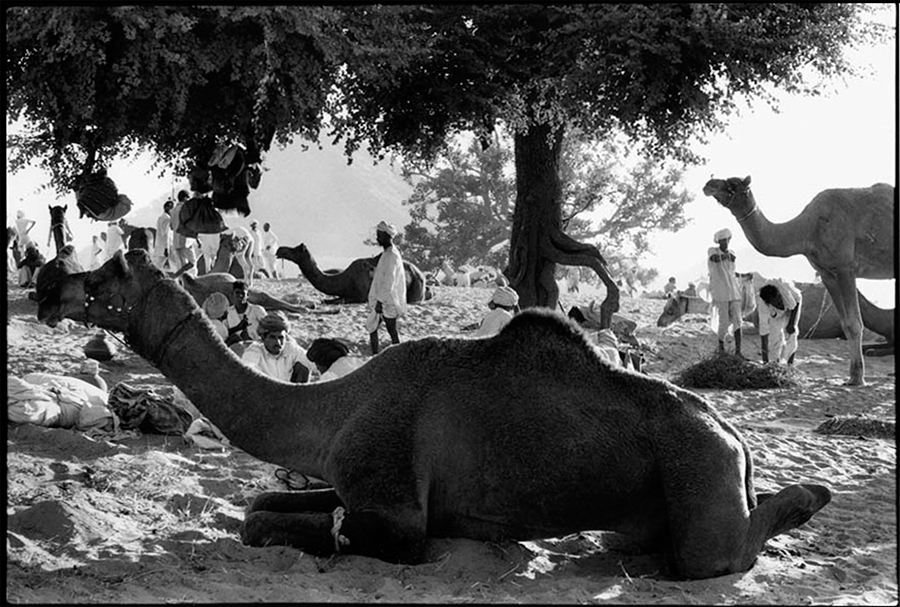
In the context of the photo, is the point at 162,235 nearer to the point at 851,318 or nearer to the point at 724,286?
the point at 724,286

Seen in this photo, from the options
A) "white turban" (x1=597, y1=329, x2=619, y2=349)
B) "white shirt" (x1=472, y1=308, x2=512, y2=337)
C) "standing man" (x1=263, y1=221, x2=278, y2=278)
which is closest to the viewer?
"white turban" (x1=597, y1=329, x2=619, y2=349)

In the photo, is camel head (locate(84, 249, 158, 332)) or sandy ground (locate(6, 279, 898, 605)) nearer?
sandy ground (locate(6, 279, 898, 605))

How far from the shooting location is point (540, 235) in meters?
17.4

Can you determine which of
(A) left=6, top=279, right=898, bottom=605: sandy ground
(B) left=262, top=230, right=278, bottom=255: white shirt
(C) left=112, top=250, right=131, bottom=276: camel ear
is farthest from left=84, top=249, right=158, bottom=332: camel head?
(B) left=262, top=230, right=278, bottom=255: white shirt

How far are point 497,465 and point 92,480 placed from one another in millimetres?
2919

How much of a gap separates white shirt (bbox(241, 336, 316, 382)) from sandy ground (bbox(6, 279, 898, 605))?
1233 millimetres

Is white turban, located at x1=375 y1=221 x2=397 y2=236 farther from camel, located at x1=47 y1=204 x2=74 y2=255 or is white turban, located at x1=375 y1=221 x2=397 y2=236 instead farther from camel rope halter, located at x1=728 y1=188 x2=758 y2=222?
camel, located at x1=47 y1=204 x2=74 y2=255

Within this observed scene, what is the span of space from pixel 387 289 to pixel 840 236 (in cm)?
662

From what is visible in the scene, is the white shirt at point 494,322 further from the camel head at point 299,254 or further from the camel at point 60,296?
the camel head at point 299,254

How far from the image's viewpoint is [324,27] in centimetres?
1178

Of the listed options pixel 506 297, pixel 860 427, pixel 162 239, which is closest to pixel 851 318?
pixel 860 427

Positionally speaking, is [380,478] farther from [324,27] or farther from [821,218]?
[821,218]

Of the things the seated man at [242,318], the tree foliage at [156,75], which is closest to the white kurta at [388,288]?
the seated man at [242,318]

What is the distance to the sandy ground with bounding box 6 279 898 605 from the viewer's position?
506 cm
